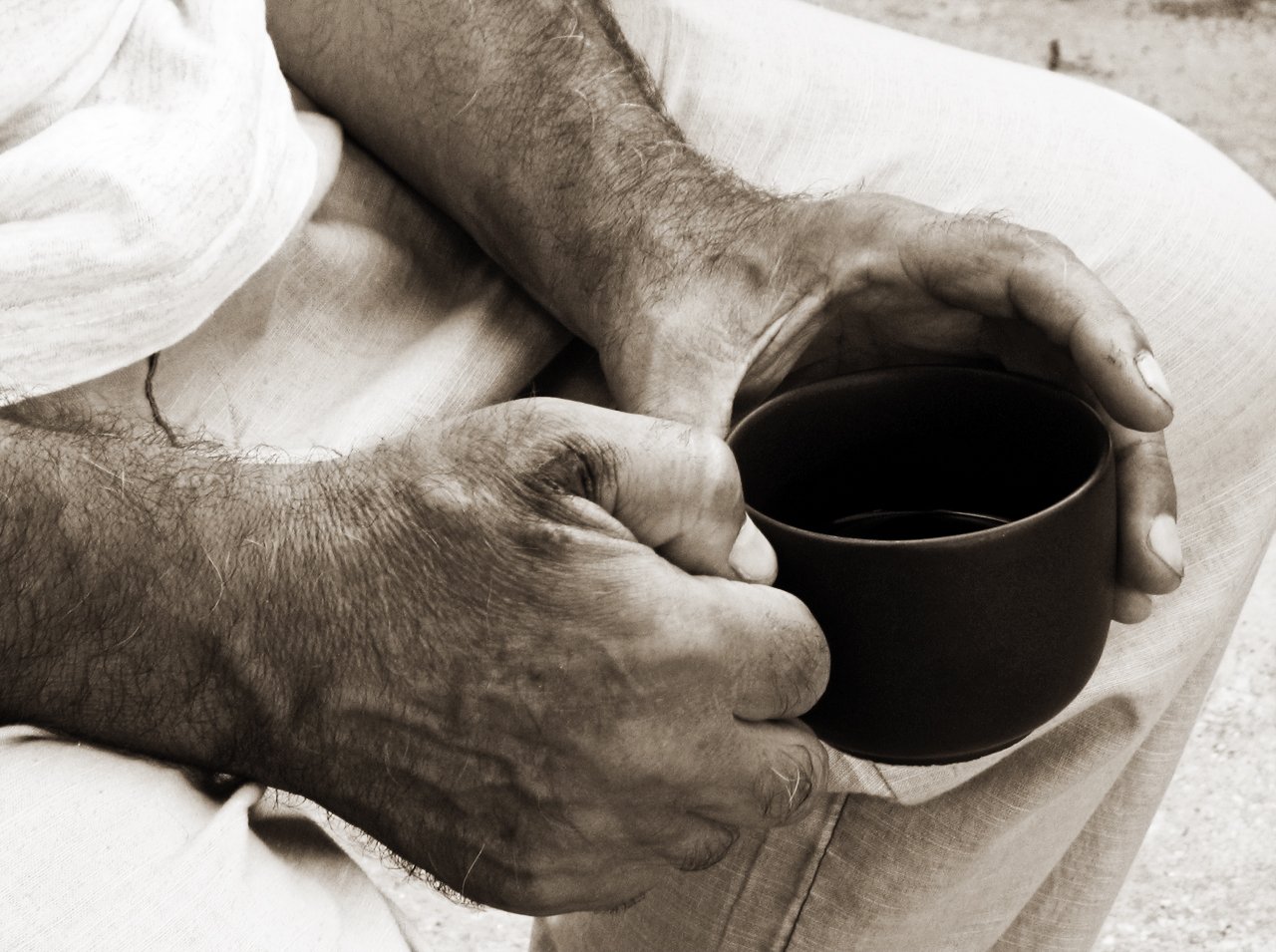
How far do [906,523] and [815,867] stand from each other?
22 centimetres

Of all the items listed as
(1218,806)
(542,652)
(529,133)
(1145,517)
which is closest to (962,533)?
(1145,517)

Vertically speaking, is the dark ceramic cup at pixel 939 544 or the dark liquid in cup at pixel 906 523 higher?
the dark ceramic cup at pixel 939 544

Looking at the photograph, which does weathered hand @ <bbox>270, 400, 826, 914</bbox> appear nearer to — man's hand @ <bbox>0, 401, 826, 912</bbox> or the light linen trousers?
man's hand @ <bbox>0, 401, 826, 912</bbox>

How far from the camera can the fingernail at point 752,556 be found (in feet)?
2.04

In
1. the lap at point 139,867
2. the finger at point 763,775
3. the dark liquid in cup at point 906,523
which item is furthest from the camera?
the dark liquid in cup at point 906,523

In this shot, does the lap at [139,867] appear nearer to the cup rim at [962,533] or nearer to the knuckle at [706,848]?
the knuckle at [706,848]

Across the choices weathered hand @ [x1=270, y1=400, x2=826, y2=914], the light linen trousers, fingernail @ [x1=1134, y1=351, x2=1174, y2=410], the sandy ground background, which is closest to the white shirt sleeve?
the light linen trousers

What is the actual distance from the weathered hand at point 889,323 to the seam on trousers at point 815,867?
0.70 feet

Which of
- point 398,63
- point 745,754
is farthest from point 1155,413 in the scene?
point 398,63

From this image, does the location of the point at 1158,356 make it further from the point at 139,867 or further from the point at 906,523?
the point at 139,867

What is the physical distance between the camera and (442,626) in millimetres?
615

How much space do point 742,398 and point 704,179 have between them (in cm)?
14

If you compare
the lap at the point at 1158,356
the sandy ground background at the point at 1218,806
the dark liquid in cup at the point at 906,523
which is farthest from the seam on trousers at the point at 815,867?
the sandy ground background at the point at 1218,806

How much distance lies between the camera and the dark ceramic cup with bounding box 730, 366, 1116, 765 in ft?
1.90
